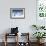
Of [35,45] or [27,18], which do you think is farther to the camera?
[27,18]

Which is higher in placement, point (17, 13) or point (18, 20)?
point (17, 13)

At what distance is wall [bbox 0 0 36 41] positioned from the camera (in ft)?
23.3

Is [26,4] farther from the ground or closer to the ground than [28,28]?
farther from the ground

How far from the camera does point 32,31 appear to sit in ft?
23.7

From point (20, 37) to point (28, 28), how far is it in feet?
1.81

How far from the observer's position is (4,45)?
6418 mm

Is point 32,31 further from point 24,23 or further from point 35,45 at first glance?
point 35,45

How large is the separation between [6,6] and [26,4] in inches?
35.8

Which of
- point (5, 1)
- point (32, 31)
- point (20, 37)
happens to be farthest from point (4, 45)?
point (5, 1)

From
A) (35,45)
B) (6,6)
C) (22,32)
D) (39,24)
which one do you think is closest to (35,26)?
(39,24)

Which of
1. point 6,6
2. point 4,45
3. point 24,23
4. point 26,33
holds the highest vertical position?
point 6,6

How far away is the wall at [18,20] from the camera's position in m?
7.10

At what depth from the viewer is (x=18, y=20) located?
717 centimetres

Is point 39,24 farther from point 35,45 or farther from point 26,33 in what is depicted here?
point 35,45
